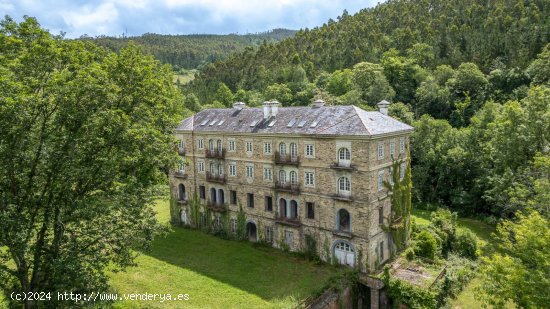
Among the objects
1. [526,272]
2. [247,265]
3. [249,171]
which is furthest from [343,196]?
[526,272]

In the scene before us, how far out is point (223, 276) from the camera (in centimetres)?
3119

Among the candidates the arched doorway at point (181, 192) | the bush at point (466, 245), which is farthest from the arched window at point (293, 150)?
the bush at point (466, 245)

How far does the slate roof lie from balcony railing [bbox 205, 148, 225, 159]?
86.3 inches

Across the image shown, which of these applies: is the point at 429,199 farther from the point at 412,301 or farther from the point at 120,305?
the point at 120,305

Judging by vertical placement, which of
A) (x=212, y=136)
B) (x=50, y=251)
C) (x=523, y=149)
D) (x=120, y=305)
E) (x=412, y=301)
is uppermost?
(x=212, y=136)

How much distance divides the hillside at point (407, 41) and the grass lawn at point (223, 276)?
2484 inches

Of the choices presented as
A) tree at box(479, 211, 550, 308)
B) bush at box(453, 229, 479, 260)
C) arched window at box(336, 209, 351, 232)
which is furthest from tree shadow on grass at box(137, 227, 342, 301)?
bush at box(453, 229, 479, 260)

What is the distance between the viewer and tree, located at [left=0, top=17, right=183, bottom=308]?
16609 millimetres

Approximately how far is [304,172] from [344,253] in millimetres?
7668

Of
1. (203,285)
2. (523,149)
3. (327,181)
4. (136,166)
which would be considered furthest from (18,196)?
(523,149)

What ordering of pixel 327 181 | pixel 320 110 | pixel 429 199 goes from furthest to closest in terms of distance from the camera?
pixel 429 199, pixel 320 110, pixel 327 181

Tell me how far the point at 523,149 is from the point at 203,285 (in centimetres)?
3761

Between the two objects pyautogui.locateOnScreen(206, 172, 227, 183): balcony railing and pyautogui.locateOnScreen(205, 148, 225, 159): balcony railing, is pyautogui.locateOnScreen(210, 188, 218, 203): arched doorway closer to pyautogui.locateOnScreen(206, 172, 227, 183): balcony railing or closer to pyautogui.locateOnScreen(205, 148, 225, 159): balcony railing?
pyautogui.locateOnScreen(206, 172, 227, 183): balcony railing

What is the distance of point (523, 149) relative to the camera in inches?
1672
